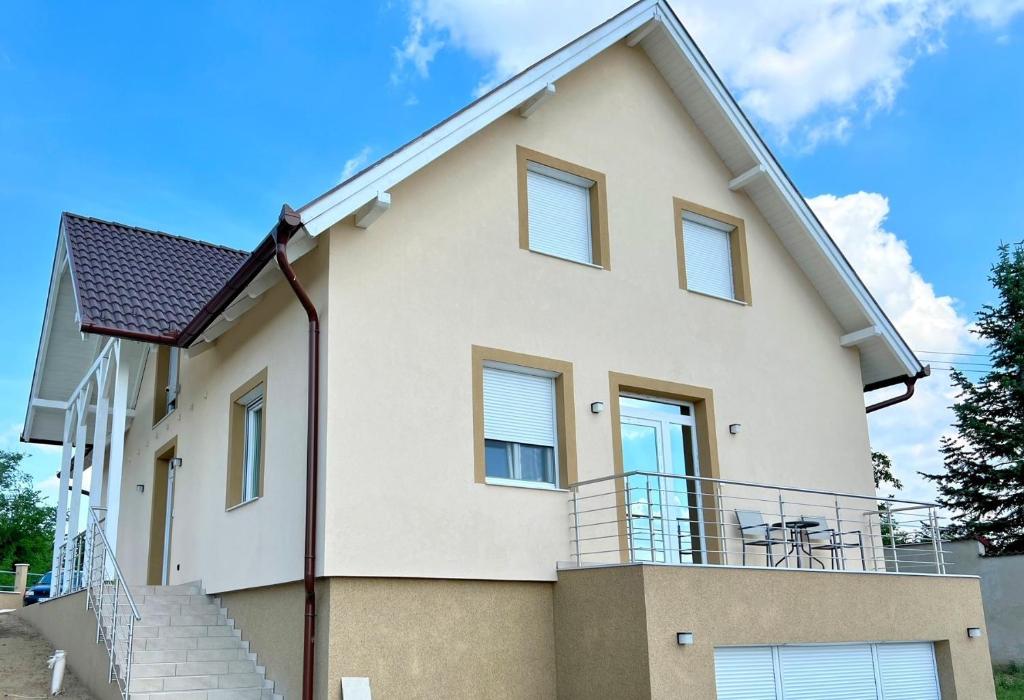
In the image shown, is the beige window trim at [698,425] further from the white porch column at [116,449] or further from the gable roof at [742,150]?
the white porch column at [116,449]

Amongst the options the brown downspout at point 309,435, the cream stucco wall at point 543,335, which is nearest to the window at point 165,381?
the brown downspout at point 309,435

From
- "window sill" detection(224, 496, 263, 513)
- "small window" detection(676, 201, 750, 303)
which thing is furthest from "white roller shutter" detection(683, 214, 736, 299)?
"window sill" detection(224, 496, 263, 513)

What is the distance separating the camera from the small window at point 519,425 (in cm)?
1119

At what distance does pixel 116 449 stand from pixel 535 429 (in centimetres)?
581

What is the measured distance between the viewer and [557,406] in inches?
464

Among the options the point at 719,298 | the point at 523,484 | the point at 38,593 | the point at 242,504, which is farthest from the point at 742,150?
the point at 38,593

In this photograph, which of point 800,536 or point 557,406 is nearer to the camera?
point 557,406

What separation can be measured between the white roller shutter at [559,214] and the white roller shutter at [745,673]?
521 centimetres

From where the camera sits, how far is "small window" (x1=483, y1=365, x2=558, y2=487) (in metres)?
11.2

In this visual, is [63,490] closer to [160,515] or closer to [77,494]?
[77,494]

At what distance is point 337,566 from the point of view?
31.3ft

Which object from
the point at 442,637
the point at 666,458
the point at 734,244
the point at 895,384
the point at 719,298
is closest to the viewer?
the point at 442,637

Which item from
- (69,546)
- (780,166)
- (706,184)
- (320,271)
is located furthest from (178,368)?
(780,166)

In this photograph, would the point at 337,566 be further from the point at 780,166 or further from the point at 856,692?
the point at 780,166
